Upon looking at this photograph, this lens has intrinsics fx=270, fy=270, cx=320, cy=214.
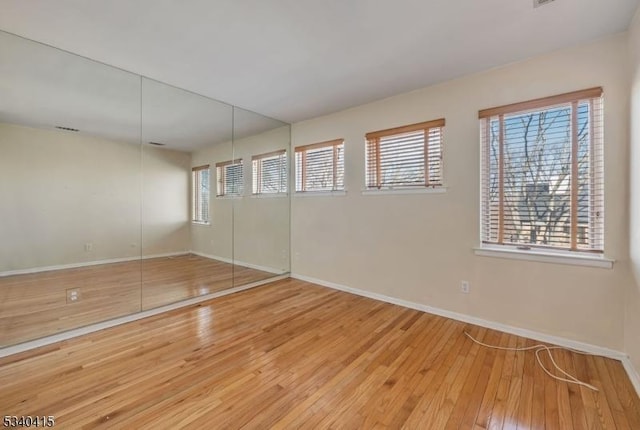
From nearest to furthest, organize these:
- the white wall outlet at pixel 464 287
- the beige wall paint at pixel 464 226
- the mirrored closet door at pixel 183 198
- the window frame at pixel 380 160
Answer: the beige wall paint at pixel 464 226 < the white wall outlet at pixel 464 287 < the window frame at pixel 380 160 < the mirrored closet door at pixel 183 198

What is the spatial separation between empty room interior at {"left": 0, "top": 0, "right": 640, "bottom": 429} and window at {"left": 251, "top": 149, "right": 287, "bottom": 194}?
566 mm

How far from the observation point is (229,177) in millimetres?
4137

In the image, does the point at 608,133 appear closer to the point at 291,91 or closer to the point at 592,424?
the point at 592,424

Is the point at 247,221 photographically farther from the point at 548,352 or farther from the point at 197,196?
the point at 548,352

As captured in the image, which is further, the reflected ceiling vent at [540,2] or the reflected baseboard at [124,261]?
the reflected baseboard at [124,261]

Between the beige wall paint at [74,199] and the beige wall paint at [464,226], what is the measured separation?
2173mm

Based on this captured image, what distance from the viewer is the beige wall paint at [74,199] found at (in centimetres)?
263

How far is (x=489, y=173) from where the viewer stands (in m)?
2.71

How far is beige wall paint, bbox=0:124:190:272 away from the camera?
8.62 ft

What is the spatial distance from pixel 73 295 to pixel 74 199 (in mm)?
1059

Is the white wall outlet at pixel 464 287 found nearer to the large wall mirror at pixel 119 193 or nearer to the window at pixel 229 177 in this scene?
the large wall mirror at pixel 119 193

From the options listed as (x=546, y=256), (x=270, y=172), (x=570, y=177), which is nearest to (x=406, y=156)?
(x=570, y=177)

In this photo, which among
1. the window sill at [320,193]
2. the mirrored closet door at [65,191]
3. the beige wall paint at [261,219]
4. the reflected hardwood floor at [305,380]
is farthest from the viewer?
the beige wall paint at [261,219]

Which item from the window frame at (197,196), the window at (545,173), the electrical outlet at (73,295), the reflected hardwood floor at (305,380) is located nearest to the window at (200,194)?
the window frame at (197,196)
